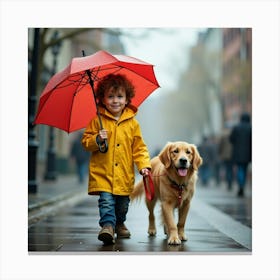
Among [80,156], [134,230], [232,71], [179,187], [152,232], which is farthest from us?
[232,71]

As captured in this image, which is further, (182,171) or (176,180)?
(176,180)

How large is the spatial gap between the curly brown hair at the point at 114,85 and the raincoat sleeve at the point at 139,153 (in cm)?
32

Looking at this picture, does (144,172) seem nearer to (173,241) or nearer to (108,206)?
(108,206)

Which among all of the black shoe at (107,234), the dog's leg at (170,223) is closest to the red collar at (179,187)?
the dog's leg at (170,223)

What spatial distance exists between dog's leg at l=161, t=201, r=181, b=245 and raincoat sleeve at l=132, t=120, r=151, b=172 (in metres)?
0.62

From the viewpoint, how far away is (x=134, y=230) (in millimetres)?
8461

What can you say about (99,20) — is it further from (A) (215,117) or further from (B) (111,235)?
(A) (215,117)

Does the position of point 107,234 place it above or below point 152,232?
above

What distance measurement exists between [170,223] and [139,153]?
0.81 meters

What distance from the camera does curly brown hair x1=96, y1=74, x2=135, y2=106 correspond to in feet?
22.5

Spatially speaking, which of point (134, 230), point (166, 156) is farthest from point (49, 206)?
point (166, 156)
